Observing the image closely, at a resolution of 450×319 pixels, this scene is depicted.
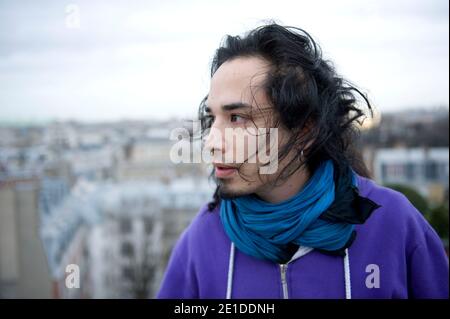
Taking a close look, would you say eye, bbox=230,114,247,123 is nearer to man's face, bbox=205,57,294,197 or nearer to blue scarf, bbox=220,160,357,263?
man's face, bbox=205,57,294,197

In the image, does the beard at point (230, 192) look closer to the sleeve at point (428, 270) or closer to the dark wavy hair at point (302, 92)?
the dark wavy hair at point (302, 92)

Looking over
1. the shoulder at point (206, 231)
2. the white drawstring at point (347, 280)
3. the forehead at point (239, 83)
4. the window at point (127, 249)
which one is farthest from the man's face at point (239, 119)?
the window at point (127, 249)

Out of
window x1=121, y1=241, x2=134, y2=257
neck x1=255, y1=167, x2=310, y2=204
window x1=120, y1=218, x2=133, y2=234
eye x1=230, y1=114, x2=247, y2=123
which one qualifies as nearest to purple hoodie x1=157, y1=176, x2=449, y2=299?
neck x1=255, y1=167, x2=310, y2=204

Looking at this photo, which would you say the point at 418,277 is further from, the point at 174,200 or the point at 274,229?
the point at 174,200

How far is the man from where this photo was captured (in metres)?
1.23

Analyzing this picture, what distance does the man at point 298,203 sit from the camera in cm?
123

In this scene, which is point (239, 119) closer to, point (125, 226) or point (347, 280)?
point (347, 280)

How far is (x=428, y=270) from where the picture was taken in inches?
48.8

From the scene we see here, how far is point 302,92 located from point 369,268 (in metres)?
0.54

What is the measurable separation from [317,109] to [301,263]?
454 millimetres

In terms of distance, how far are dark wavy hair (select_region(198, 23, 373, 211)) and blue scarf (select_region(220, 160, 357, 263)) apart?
0.09m

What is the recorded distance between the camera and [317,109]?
1298 mm

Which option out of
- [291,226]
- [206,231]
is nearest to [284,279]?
[291,226]
